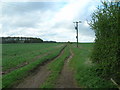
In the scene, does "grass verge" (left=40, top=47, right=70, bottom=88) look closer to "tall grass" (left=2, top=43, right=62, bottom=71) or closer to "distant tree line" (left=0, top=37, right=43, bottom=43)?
"tall grass" (left=2, top=43, right=62, bottom=71)

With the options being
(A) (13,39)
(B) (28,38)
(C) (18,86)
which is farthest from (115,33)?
(B) (28,38)

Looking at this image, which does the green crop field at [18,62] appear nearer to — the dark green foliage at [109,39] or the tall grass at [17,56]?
the tall grass at [17,56]

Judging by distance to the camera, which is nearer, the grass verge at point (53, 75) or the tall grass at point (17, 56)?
the grass verge at point (53, 75)

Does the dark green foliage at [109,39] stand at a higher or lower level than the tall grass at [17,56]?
higher

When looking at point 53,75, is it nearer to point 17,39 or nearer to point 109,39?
point 109,39

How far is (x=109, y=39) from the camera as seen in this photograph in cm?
931

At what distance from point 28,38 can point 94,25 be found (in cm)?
13610

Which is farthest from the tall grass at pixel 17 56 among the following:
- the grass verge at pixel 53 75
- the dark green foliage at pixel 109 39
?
the dark green foliage at pixel 109 39

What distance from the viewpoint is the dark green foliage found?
29.3 feet

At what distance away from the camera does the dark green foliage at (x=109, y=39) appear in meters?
8.94

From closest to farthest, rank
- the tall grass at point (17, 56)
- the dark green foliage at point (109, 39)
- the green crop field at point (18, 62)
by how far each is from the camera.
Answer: the dark green foliage at point (109, 39)
the green crop field at point (18, 62)
the tall grass at point (17, 56)

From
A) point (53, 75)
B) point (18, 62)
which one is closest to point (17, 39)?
point (18, 62)

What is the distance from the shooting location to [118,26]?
878 cm

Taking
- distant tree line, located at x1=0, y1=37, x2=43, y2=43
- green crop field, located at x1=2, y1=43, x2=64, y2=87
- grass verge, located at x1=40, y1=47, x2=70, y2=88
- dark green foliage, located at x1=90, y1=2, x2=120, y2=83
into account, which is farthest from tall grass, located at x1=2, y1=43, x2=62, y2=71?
distant tree line, located at x1=0, y1=37, x2=43, y2=43
